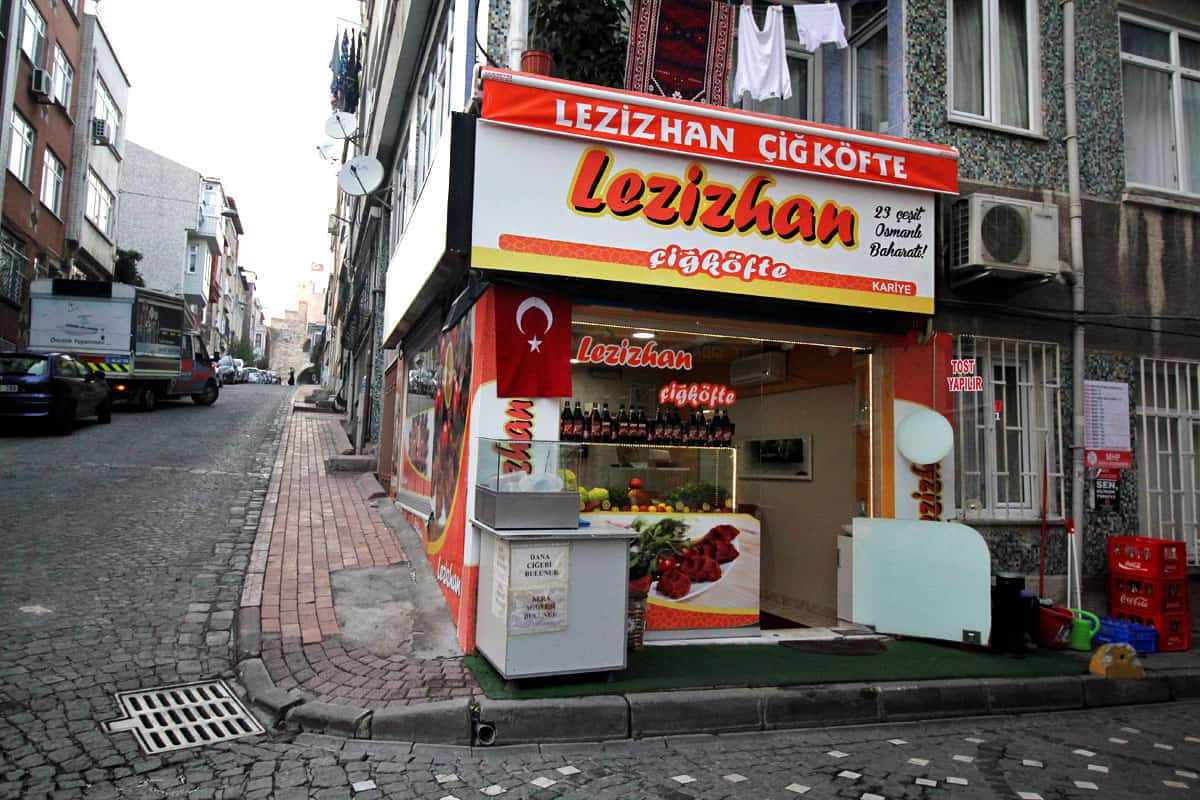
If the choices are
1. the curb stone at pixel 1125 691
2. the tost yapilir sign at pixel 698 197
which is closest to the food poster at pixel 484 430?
the tost yapilir sign at pixel 698 197

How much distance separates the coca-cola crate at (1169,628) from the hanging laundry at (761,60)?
6.20 metres

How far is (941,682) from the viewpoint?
5.98 metres

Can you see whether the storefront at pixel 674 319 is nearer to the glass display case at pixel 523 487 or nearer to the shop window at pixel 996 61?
the glass display case at pixel 523 487

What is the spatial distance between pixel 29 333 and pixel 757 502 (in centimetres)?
2056

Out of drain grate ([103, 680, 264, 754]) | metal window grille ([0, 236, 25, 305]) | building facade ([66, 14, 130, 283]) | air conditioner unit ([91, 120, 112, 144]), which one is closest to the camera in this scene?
drain grate ([103, 680, 264, 754])

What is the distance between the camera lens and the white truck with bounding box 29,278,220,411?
68.1ft

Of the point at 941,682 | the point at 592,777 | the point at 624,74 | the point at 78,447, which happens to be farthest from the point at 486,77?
the point at 78,447

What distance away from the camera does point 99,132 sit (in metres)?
29.3

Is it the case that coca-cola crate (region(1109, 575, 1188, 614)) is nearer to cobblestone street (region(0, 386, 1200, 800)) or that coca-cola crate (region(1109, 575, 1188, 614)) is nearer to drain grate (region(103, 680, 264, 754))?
cobblestone street (region(0, 386, 1200, 800))

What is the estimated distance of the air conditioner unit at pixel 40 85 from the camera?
2323cm

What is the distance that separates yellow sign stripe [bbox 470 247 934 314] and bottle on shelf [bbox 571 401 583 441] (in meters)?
1.23

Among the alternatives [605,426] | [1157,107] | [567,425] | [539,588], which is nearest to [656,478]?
[605,426]

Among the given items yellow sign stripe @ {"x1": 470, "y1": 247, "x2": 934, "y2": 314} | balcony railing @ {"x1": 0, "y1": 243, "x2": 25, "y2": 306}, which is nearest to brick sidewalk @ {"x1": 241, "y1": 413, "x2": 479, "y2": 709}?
yellow sign stripe @ {"x1": 470, "y1": 247, "x2": 934, "y2": 314}

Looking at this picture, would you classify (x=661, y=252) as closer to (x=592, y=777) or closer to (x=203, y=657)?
(x=592, y=777)
